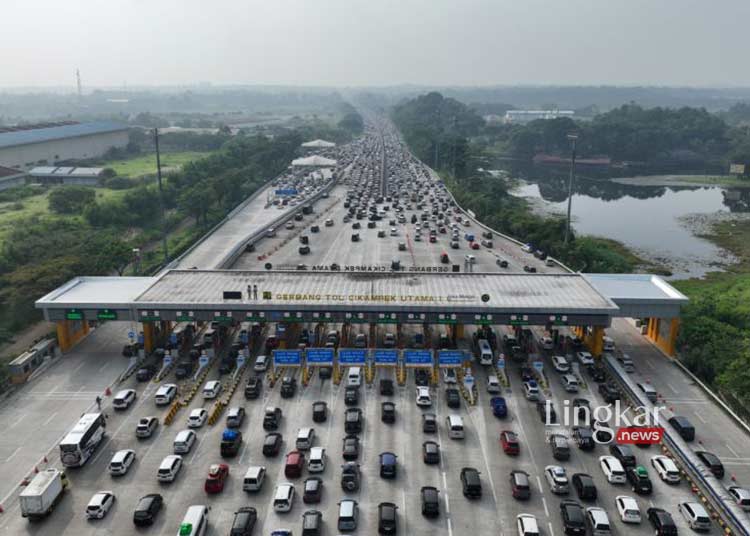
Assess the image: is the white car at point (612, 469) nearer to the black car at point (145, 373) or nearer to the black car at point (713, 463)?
the black car at point (713, 463)

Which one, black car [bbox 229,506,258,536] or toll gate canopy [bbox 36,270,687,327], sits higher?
toll gate canopy [bbox 36,270,687,327]

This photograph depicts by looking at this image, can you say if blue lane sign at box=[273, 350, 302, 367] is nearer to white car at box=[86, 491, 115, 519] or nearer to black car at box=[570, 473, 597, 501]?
white car at box=[86, 491, 115, 519]

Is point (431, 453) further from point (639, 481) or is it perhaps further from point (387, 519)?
point (639, 481)

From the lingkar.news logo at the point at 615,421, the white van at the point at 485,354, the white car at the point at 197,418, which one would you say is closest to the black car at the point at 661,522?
the lingkar.news logo at the point at 615,421

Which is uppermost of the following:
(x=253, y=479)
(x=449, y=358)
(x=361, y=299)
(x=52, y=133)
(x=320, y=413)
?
(x=52, y=133)

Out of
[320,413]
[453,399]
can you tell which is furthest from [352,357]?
[453,399]

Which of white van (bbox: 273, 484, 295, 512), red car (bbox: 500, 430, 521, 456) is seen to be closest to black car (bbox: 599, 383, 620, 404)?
red car (bbox: 500, 430, 521, 456)
